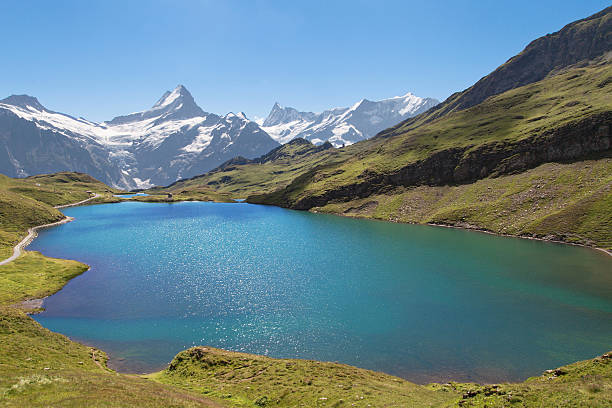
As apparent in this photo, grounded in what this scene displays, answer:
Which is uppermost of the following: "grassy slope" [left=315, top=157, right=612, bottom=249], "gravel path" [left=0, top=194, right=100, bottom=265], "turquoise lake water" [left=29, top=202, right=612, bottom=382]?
"grassy slope" [left=315, top=157, right=612, bottom=249]

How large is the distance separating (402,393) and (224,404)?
16.4m

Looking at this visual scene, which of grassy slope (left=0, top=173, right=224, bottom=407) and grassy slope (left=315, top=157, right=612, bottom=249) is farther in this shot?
grassy slope (left=315, top=157, right=612, bottom=249)

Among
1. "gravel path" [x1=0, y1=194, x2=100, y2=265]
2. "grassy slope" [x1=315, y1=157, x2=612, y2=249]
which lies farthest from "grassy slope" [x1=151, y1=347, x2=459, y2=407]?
"grassy slope" [x1=315, y1=157, x2=612, y2=249]

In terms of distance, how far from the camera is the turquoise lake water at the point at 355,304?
140 feet

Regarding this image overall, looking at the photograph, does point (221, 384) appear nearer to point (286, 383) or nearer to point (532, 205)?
point (286, 383)

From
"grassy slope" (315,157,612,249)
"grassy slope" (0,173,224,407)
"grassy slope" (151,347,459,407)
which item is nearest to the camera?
"grassy slope" (0,173,224,407)

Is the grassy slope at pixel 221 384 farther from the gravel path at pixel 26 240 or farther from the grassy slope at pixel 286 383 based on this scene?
the gravel path at pixel 26 240

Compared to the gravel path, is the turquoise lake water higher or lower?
lower

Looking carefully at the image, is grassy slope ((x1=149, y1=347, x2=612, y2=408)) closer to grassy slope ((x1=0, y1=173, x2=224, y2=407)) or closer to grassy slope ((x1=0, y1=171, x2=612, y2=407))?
grassy slope ((x1=0, y1=171, x2=612, y2=407))

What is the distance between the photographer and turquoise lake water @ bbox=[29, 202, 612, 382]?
4269 cm

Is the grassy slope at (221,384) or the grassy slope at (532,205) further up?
the grassy slope at (532,205)

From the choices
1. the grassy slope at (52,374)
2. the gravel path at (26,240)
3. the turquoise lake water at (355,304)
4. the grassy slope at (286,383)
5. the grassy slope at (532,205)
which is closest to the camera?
the grassy slope at (52,374)

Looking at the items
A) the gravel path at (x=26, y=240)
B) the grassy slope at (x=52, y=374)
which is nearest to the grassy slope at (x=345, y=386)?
the grassy slope at (x=52, y=374)

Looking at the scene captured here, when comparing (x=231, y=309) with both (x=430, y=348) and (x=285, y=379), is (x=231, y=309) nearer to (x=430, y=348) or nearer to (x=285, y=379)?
(x=285, y=379)
